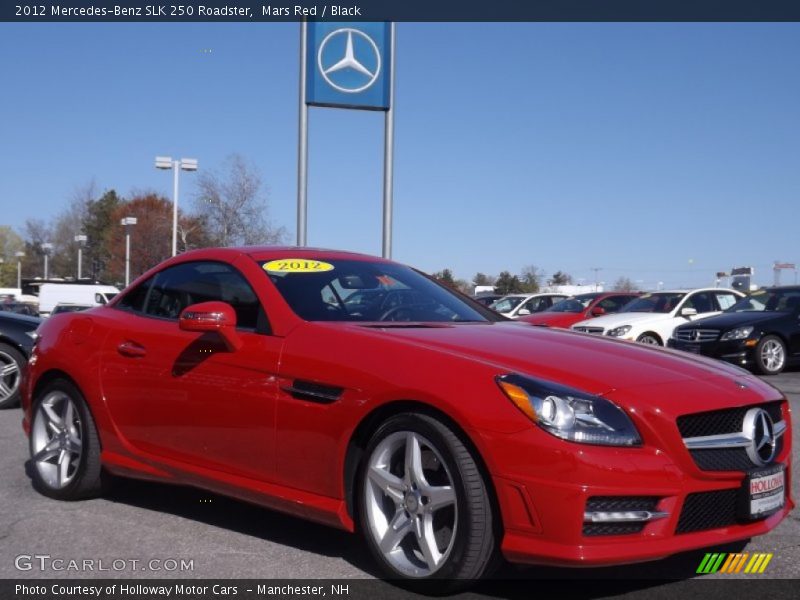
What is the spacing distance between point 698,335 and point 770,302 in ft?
5.47

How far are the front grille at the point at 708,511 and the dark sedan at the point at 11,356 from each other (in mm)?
7765

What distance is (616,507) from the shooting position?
3.38 m

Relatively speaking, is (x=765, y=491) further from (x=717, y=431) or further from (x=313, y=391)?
(x=313, y=391)

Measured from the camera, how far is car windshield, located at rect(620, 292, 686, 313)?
17.8 meters

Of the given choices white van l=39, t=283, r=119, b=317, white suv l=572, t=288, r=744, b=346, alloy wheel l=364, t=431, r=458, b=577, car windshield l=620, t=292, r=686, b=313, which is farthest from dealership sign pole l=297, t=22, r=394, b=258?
white van l=39, t=283, r=119, b=317

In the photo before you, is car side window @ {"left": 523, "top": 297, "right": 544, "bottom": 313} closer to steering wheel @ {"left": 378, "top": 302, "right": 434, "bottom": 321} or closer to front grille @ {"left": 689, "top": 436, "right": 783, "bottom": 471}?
steering wheel @ {"left": 378, "top": 302, "right": 434, "bottom": 321}

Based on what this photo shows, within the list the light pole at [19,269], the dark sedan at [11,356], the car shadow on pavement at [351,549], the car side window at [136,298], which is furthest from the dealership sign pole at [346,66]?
the light pole at [19,269]

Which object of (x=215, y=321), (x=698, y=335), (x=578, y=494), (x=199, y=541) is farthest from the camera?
(x=698, y=335)

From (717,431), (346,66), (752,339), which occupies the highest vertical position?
(346,66)

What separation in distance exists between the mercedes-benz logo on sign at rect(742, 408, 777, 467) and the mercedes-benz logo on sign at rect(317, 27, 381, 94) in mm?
12146

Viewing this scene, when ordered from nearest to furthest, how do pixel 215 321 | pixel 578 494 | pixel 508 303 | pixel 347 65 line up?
1. pixel 578 494
2. pixel 215 321
3. pixel 347 65
4. pixel 508 303

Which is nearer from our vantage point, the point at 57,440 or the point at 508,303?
the point at 57,440

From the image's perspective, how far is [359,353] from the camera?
13.2ft

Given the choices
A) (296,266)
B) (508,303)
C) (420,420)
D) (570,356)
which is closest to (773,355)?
(296,266)
